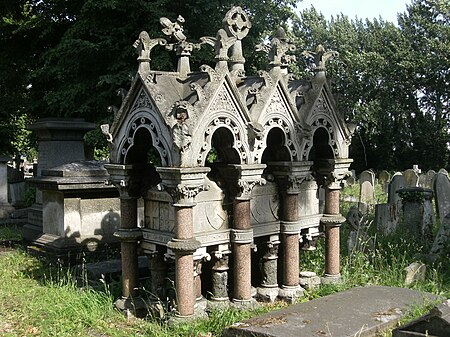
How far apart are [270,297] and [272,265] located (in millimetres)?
431

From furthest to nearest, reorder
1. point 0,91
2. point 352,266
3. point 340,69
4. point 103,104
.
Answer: point 340,69, point 0,91, point 103,104, point 352,266

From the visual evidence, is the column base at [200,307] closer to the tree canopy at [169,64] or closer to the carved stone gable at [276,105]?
the carved stone gable at [276,105]

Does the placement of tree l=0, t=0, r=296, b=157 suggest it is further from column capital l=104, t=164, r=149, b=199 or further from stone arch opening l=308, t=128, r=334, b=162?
column capital l=104, t=164, r=149, b=199

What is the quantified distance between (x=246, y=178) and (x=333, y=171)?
178cm

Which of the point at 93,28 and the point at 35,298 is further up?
the point at 93,28

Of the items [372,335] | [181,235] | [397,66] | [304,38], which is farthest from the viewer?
[304,38]

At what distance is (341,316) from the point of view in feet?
18.0

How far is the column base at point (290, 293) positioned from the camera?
691 cm

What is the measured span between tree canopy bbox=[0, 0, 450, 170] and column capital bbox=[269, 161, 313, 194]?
1.33 m

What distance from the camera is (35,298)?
7160 millimetres

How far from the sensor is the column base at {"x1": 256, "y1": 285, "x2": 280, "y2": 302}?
6.87 metres

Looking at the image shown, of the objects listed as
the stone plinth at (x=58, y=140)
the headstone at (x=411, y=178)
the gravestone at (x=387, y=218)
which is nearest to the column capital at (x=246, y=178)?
the gravestone at (x=387, y=218)

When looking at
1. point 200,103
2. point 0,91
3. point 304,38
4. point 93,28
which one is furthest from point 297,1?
point 304,38

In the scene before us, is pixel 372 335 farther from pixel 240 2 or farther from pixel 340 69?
pixel 340 69
